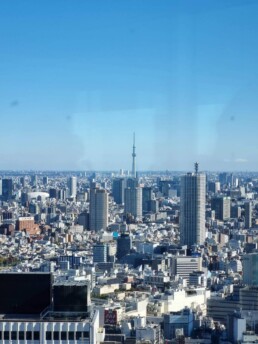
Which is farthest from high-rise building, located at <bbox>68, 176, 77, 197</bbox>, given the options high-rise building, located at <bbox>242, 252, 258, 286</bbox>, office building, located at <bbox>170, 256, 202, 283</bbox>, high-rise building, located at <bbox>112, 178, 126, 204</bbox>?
high-rise building, located at <bbox>242, 252, 258, 286</bbox>

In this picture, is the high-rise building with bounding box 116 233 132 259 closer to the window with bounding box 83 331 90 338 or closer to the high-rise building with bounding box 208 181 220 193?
the high-rise building with bounding box 208 181 220 193

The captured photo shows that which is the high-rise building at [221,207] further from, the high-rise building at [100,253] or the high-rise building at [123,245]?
the high-rise building at [100,253]

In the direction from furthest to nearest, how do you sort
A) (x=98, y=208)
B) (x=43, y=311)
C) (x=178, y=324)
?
(x=98, y=208) < (x=178, y=324) < (x=43, y=311)

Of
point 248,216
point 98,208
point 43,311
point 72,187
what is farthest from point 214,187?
point 43,311

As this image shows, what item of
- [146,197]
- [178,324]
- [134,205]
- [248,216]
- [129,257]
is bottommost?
[178,324]

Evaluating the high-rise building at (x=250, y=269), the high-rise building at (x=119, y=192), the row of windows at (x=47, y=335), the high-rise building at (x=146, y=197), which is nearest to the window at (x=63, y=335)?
the row of windows at (x=47, y=335)

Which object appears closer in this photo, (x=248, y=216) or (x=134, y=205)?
(x=248, y=216)

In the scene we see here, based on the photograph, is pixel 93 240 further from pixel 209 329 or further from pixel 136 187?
pixel 209 329

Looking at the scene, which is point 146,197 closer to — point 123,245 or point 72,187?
point 72,187
